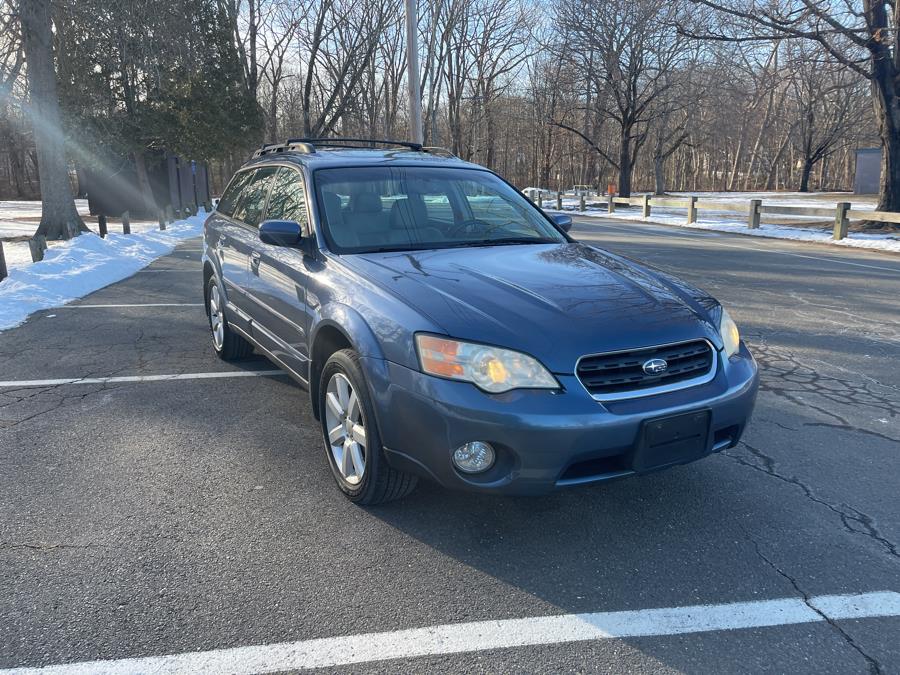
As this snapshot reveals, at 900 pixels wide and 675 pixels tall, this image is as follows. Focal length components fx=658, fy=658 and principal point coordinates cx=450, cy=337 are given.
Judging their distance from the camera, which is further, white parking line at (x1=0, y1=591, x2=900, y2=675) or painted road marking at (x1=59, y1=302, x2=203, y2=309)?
painted road marking at (x1=59, y1=302, x2=203, y2=309)

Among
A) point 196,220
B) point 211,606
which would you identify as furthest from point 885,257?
point 196,220

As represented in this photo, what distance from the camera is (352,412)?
3.26m

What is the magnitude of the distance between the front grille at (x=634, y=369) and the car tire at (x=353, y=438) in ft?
3.27

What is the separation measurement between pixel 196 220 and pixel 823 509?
27.5 meters

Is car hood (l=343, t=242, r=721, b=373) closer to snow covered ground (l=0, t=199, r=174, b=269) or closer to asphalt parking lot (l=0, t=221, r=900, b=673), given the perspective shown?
asphalt parking lot (l=0, t=221, r=900, b=673)

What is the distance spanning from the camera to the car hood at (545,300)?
2.78 meters

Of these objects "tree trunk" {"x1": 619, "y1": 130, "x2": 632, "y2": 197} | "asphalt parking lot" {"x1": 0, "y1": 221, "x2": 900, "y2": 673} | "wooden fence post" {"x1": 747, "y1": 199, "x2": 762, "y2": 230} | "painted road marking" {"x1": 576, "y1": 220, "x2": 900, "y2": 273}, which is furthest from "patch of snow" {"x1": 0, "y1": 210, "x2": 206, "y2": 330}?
"tree trunk" {"x1": 619, "y1": 130, "x2": 632, "y2": 197}

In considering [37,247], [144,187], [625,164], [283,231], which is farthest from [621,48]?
[283,231]

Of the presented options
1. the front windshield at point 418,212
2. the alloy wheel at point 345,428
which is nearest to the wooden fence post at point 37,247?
the front windshield at point 418,212

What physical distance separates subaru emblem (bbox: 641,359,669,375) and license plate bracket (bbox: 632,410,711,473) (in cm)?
20

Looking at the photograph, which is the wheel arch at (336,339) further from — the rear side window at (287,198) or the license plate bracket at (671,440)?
the license plate bracket at (671,440)

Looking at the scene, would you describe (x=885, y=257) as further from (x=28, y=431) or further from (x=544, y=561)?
(x=28, y=431)

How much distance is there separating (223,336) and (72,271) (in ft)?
22.7

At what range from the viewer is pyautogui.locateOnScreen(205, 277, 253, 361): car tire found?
568 centimetres
